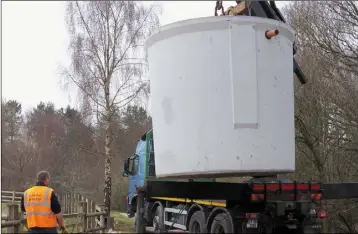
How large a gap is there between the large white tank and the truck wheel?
6.44ft

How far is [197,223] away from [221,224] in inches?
59.5

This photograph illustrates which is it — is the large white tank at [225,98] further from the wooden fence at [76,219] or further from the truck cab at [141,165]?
the truck cab at [141,165]

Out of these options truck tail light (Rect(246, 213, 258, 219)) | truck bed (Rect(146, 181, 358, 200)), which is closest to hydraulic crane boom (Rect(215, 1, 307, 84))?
truck bed (Rect(146, 181, 358, 200))

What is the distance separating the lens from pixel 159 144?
4898 millimetres

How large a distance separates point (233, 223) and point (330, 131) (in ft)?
21.0

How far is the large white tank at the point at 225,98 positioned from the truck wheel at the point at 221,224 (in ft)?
6.44

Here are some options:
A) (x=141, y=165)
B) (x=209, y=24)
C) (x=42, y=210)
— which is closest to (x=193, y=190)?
(x=42, y=210)

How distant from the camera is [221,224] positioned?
6.57 m

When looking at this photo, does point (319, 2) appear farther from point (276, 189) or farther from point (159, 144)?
point (159, 144)

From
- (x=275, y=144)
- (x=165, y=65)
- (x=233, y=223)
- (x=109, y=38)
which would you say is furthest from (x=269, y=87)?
(x=109, y=38)

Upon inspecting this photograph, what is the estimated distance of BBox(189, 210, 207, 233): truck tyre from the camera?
7.62m

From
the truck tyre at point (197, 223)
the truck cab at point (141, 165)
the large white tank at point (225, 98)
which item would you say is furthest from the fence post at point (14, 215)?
the large white tank at point (225, 98)

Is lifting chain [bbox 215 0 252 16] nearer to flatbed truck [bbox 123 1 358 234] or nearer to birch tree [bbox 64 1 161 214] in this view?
flatbed truck [bbox 123 1 358 234]

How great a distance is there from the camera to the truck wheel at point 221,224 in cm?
630
